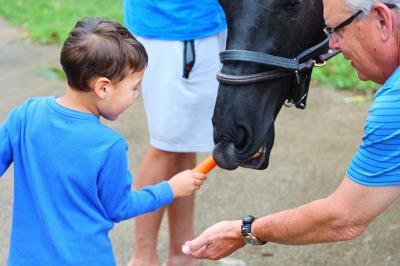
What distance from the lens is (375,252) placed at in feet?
12.4

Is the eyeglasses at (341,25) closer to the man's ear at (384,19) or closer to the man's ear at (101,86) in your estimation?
the man's ear at (384,19)

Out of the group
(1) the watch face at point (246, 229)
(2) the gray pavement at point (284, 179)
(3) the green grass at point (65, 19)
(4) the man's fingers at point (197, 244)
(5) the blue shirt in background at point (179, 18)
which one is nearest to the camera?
(1) the watch face at point (246, 229)

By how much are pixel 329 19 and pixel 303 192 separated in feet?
7.29

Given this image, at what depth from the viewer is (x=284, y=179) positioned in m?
4.61

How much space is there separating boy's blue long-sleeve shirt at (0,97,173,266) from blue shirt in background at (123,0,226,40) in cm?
88

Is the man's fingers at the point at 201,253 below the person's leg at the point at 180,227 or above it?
above

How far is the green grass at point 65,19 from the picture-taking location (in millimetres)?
6238

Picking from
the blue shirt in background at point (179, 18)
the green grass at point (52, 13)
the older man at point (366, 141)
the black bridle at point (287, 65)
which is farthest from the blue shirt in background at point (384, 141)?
the green grass at point (52, 13)

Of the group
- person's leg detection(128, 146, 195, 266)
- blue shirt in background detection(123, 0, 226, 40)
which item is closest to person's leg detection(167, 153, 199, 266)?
person's leg detection(128, 146, 195, 266)

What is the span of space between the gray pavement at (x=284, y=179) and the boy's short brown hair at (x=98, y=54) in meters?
1.58

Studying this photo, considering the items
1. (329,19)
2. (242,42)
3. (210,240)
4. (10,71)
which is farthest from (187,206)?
(10,71)

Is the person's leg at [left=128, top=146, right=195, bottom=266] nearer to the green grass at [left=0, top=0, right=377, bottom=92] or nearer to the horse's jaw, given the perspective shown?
the horse's jaw

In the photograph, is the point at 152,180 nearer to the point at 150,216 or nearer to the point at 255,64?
the point at 150,216

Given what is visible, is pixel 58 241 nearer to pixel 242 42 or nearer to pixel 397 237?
pixel 242 42
